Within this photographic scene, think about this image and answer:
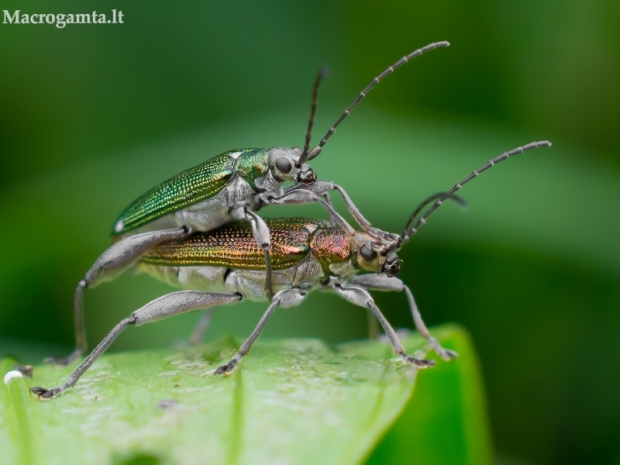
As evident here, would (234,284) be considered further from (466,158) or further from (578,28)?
(578,28)

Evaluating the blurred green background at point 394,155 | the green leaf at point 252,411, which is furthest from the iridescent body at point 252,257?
the blurred green background at point 394,155

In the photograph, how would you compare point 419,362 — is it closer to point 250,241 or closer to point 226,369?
point 226,369

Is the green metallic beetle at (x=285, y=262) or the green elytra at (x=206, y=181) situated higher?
the green elytra at (x=206, y=181)

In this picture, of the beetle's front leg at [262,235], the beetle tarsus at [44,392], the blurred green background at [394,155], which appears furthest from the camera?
the blurred green background at [394,155]

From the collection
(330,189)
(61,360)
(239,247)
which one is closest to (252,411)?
(239,247)

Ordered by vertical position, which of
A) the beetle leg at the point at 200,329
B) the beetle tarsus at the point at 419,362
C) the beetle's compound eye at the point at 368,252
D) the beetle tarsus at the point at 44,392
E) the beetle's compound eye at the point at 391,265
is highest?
the beetle's compound eye at the point at 368,252

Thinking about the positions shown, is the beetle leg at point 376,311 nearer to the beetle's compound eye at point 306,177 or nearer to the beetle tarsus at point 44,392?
the beetle's compound eye at point 306,177
